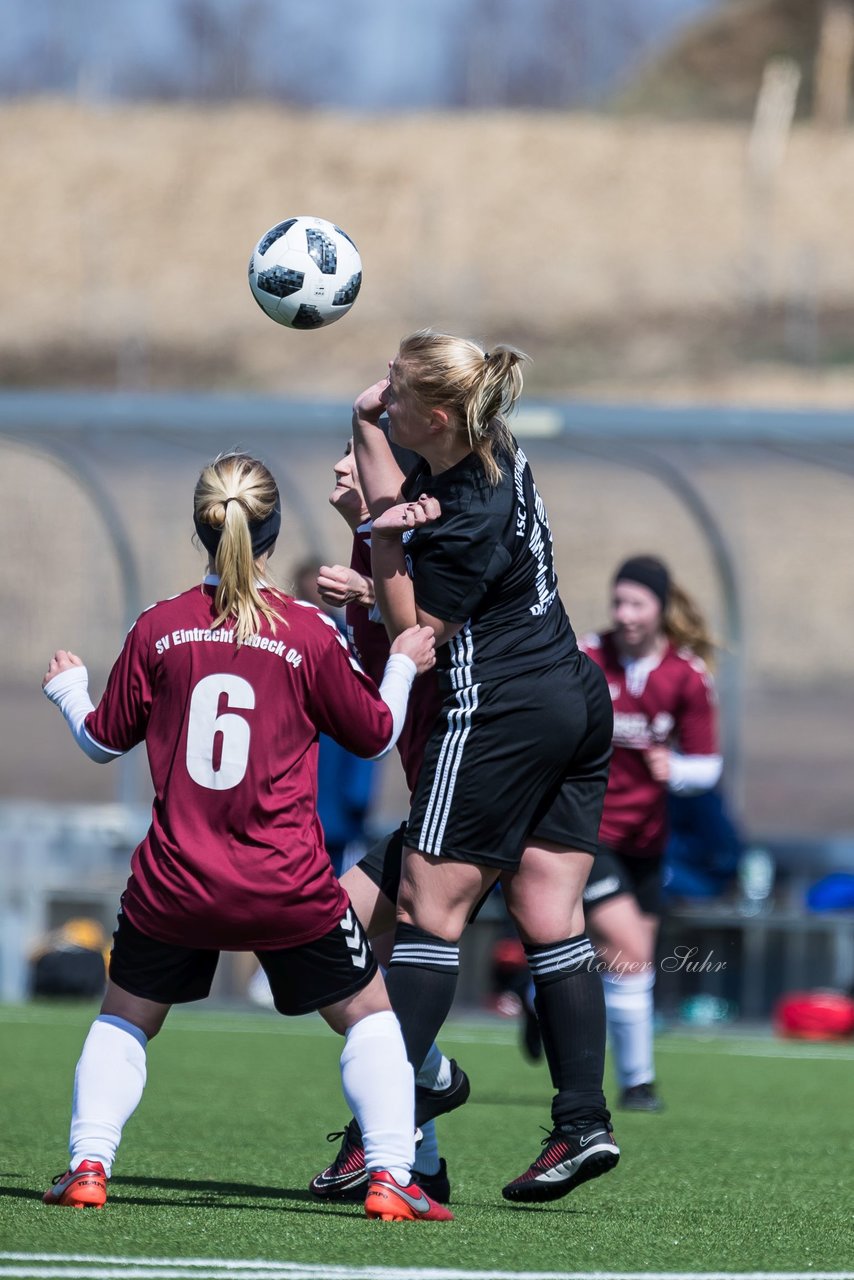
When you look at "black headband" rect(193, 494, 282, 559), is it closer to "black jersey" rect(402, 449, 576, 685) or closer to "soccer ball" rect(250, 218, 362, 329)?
"black jersey" rect(402, 449, 576, 685)

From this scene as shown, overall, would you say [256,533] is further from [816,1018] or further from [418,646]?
[816,1018]

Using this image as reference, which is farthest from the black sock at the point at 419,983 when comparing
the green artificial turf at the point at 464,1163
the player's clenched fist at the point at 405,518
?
the player's clenched fist at the point at 405,518

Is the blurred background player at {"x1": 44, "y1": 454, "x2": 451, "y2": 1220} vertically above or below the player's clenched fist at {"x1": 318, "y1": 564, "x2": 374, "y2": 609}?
below

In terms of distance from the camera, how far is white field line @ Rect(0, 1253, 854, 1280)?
10.6 ft

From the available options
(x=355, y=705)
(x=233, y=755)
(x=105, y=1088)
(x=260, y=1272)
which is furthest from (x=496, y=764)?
(x=260, y=1272)

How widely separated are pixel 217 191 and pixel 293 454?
3461 centimetres

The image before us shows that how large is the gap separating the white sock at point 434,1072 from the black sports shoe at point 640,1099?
2.33 m

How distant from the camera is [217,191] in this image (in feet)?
145

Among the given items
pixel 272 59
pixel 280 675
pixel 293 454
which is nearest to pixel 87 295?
pixel 272 59

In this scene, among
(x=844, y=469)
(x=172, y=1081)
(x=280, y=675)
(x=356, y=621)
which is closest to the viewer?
(x=280, y=675)

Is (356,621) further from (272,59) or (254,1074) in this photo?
(272,59)

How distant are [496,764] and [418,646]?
299 mm

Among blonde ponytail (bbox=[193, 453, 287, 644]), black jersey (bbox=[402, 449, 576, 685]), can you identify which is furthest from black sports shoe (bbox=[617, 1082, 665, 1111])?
blonde ponytail (bbox=[193, 453, 287, 644])

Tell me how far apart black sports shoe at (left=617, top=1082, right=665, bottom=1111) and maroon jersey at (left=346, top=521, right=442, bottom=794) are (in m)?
2.45
